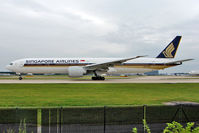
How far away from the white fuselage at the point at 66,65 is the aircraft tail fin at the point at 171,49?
2230 millimetres

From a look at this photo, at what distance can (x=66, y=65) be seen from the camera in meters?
31.6


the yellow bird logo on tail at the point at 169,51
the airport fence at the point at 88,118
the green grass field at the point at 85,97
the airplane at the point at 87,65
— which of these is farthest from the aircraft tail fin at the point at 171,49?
the airport fence at the point at 88,118

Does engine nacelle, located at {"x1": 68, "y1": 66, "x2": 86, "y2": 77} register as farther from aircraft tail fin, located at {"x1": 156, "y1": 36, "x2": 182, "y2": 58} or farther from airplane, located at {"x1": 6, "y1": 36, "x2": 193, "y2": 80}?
aircraft tail fin, located at {"x1": 156, "y1": 36, "x2": 182, "y2": 58}

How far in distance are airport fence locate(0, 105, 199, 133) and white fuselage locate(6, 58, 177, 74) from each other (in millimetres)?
25015

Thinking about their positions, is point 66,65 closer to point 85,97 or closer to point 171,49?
point 85,97

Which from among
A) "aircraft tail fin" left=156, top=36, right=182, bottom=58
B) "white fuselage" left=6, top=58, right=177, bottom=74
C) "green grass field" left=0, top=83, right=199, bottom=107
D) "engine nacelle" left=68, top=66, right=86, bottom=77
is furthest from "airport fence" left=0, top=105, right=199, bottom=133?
"aircraft tail fin" left=156, top=36, right=182, bottom=58

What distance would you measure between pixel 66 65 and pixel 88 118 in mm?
26434

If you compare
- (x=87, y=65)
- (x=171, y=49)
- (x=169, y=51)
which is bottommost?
(x=87, y=65)

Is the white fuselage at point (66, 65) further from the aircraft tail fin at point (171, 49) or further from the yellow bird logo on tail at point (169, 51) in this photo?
the yellow bird logo on tail at point (169, 51)

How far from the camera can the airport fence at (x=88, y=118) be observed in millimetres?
5688

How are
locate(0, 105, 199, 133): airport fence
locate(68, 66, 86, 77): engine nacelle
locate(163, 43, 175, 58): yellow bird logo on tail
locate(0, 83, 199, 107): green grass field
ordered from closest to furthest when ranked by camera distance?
1. locate(0, 105, 199, 133): airport fence
2. locate(0, 83, 199, 107): green grass field
3. locate(68, 66, 86, 77): engine nacelle
4. locate(163, 43, 175, 58): yellow bird logo on tail

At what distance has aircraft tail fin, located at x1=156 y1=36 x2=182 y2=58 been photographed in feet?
115

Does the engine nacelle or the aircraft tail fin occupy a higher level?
the aircraft tail fin

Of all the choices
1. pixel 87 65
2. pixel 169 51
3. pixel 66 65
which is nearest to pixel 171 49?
pixel 169 51
